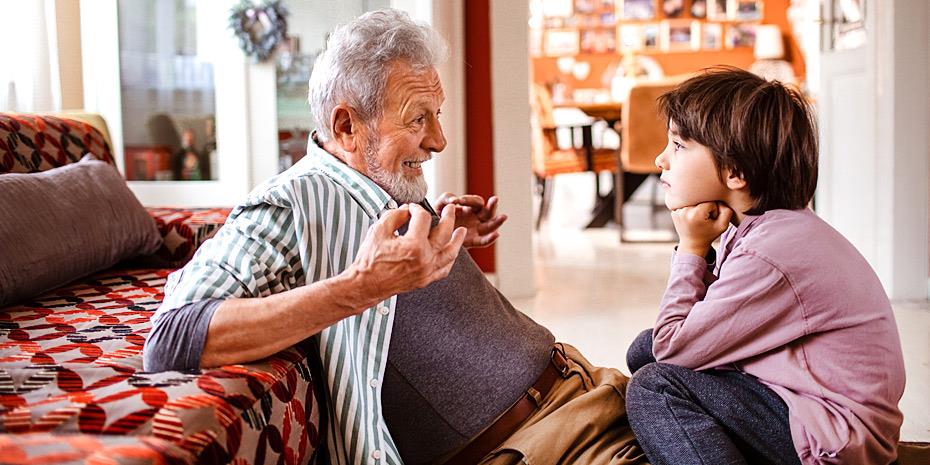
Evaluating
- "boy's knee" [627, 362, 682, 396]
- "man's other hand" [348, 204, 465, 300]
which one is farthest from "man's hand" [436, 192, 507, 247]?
"man's other hand" [348, 204, 465, 300]

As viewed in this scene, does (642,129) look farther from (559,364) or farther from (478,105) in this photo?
(559,364)

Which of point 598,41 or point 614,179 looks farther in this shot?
point 598,41

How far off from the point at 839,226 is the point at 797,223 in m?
3.47

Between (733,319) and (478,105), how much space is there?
113 inches

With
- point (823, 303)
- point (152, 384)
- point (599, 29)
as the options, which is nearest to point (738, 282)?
point (823, 303)

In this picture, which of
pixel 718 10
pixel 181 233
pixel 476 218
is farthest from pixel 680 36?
pixel 476 218

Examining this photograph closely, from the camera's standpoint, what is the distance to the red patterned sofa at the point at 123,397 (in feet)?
2.97

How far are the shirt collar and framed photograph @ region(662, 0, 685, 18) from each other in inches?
350

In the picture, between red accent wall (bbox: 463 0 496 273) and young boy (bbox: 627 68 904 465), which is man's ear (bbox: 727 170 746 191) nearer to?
young boy (bbox: 627 68 904 465)

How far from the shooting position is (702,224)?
146 centimetres

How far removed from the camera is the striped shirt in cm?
131

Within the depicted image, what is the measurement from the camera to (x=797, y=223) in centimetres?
136

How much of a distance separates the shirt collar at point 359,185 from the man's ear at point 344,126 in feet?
0.09

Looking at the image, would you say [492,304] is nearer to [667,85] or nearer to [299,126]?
[299,126]
